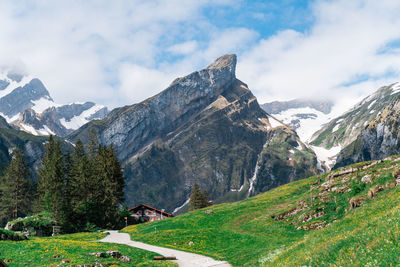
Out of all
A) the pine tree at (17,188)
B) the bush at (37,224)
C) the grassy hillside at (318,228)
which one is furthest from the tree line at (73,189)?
the grassy hillside at (318,228)

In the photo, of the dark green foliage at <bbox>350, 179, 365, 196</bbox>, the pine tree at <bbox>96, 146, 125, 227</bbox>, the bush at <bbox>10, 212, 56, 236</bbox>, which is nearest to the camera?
the dark green foliage at <bbox>350, 179, 365, 196</bbox>

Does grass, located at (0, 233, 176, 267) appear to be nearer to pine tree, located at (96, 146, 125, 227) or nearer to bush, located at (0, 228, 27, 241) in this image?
bush, located at (0, 228, 27, 241)

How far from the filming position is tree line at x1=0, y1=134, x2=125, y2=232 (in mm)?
67562

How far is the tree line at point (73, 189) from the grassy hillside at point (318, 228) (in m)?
25.9

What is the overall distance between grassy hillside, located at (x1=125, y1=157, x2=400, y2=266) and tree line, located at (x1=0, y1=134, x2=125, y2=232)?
1021 inches

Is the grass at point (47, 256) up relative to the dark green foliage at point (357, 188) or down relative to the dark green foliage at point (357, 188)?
down

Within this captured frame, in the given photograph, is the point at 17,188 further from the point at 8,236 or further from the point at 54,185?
the point at 8,236

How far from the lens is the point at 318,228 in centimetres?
3353

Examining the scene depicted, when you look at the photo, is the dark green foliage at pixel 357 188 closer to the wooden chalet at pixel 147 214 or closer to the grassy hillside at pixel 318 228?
the grassy hillside at pixel 318 228

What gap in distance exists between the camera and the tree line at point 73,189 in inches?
2660

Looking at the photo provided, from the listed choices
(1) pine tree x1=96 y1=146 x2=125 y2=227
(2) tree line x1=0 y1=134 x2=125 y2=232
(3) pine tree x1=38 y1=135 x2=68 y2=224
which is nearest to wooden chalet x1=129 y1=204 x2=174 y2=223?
(1) pine tree x1=96 y1=146 x2=125 y2=227

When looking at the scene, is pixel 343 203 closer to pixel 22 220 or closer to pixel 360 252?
pixel 360 252

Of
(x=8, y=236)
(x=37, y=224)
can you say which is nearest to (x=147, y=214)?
(x=37, y=224)

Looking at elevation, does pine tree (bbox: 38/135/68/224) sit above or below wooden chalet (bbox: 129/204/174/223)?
above
